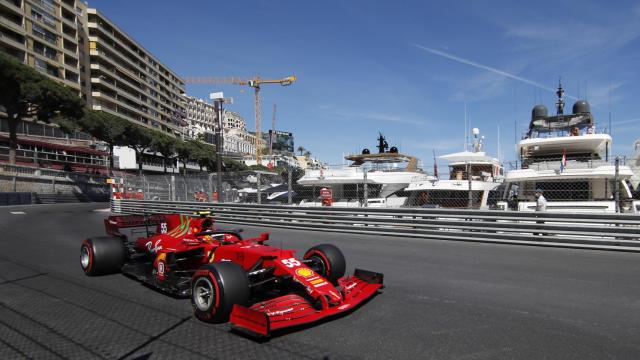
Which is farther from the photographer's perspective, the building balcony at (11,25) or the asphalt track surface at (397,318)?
the building balcony at (11,25)

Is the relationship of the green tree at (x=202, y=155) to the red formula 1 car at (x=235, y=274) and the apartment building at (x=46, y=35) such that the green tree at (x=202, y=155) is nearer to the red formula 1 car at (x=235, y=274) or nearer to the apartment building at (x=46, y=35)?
the apartment building at (x=46, y=35)

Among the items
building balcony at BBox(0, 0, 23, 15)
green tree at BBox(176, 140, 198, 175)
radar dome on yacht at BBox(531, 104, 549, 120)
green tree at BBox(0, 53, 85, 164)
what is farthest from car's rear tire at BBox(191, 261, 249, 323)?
green tree at BBox(176, 140, 198, 175)

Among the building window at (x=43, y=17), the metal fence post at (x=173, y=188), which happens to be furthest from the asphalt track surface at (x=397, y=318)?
the building window at (x=43, y=17)

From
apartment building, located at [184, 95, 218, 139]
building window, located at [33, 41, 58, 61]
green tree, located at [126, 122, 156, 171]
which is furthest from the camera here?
apartment building, located at [184, 95, 218, 139]

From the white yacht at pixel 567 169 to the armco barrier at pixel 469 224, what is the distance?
195 centimetres

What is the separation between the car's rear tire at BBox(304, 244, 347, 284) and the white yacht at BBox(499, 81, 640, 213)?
746cm

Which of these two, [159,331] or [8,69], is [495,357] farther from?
[8,69]

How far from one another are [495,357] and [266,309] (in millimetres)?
1992

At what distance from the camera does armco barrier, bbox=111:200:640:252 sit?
8.09 metres

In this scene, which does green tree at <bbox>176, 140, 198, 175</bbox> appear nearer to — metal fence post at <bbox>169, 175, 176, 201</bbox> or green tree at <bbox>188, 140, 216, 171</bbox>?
green tree at <bbox>188, 140, 216, 171</bbox>

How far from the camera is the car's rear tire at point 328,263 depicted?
17.0ft

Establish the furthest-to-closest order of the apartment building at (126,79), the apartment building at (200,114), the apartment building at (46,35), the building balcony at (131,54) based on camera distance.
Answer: the apartment building at (200,114)
the building balcony at (131,54)
the apartment building at (126,79)
the apartment building at (46,35)

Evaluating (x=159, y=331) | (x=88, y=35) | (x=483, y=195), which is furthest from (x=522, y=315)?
(x=88, y=35)

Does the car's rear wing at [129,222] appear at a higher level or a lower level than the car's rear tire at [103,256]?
higher
